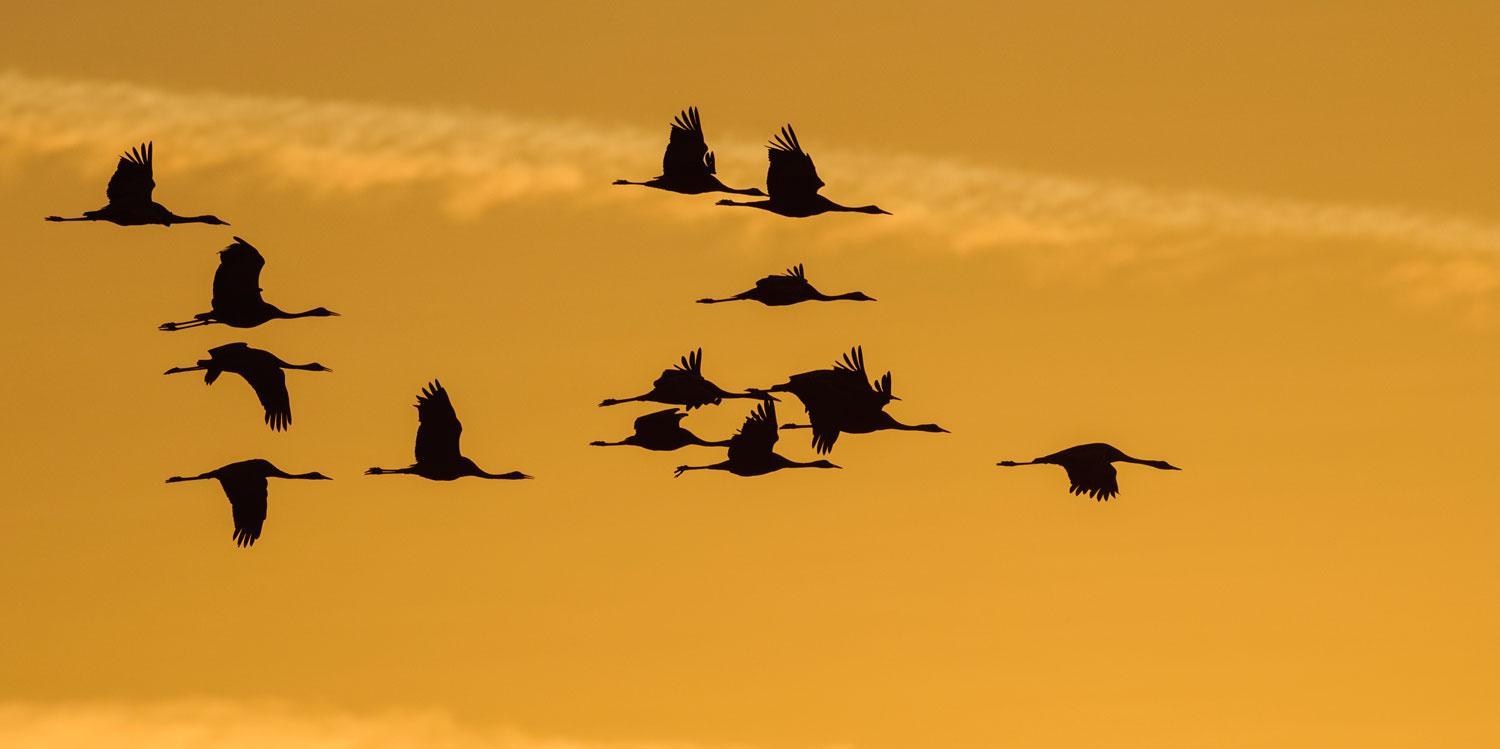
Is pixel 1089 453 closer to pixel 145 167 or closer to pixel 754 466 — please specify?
pixel 754 466

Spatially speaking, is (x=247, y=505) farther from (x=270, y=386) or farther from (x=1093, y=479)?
(x=1093, y=479)

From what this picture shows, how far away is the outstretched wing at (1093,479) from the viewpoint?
17512cm

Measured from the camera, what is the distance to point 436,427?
17400 cm

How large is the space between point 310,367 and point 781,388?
966 cm

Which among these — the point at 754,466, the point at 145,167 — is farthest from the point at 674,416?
the point at 145,167

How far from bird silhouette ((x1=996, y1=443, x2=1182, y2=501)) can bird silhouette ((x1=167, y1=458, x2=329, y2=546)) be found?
1487 cm

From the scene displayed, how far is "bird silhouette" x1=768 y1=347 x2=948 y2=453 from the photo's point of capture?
175250 mm

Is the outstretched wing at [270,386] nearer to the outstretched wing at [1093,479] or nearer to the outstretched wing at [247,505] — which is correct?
the outstretched wing at [247,505]

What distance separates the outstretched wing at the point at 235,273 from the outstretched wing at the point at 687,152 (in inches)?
328

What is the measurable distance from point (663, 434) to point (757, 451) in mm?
2472

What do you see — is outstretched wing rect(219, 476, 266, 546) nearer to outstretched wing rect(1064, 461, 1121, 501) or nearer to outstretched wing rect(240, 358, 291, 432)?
outstretched wing rect(240, 358, 291, 432)

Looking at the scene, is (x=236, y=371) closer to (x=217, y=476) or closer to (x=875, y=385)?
(x=217, y=476)

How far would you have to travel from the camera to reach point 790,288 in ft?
581

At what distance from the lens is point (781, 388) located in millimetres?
175125
